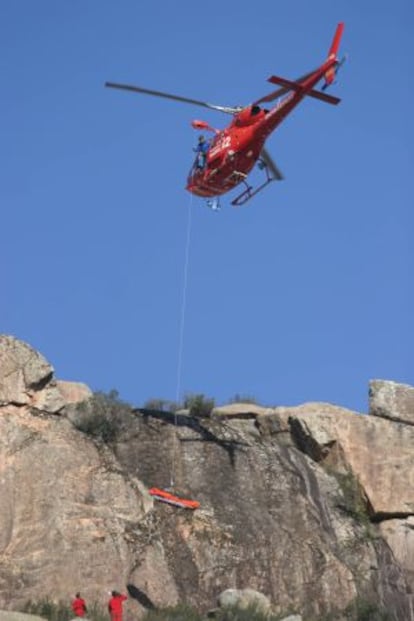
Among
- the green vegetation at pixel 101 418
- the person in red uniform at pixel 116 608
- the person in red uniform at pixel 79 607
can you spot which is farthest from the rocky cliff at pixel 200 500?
the person in red uniform at pixel 116 608

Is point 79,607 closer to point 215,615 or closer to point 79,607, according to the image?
point 79,607

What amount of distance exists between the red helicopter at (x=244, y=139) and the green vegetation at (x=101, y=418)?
6.98 metres

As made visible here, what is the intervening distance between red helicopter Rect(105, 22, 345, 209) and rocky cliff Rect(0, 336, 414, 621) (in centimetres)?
754

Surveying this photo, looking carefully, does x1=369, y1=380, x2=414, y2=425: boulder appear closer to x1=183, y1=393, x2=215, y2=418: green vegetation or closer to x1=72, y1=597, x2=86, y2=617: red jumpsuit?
x1=183, y1=393, x2=215, y2=418: green vegetation

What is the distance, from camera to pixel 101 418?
121 ft

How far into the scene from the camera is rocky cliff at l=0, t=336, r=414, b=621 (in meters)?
32.7

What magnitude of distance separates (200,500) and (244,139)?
10.8 metres

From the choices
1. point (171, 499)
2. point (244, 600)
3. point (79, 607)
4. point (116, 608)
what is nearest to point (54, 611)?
Answer: point (79, 607)

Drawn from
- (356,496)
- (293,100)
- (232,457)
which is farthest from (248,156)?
(356,496)

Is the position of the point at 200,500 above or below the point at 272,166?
below

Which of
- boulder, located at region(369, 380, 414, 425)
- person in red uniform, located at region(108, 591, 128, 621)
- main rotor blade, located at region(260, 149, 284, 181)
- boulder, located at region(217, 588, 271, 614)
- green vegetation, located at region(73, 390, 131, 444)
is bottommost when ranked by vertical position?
person in red uniform, located at region(108, 591, 128, 621)

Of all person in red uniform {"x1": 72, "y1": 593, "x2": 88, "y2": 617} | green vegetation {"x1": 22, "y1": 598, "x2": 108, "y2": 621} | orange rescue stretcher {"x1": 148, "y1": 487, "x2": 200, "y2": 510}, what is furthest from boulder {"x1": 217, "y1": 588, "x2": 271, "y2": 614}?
person in red uniform {"x1": 72, "y1": 593, "x2": 88, "y2": 617}

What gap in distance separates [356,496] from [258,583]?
691 centimetres

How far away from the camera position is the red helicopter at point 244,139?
3506 centimetres
